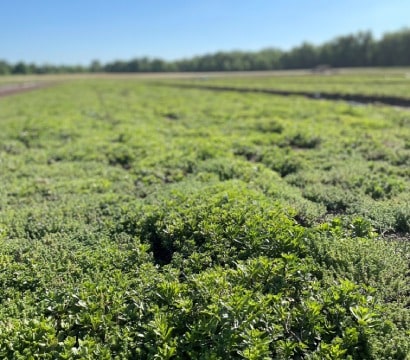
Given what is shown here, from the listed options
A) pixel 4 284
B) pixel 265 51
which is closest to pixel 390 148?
pixel 4 284

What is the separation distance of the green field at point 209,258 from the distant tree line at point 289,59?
293ft

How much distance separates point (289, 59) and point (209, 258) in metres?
106

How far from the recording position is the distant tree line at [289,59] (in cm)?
8669

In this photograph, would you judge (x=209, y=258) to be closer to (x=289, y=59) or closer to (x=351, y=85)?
(x=351, y=85)

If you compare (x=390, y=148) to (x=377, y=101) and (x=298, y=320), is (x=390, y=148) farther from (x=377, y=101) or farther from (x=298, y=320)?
(x=377, y=101)

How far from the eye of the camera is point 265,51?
119688 millimetres

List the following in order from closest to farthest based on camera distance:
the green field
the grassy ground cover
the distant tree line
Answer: the green field
the grassy ground cover
the distant tree line

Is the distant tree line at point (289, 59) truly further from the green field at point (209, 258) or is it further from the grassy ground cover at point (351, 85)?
the green field at point (209, 258)

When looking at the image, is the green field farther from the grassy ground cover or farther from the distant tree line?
the distant tree line

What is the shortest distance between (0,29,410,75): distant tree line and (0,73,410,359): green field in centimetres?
8920

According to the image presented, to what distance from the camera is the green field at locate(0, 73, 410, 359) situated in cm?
373

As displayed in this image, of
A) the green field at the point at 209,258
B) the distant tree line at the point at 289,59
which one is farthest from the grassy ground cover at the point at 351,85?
the distant tree line at the point at 289,59

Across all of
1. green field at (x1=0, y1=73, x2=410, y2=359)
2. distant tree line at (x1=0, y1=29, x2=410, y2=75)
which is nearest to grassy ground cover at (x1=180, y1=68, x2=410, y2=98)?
green field at (x1=0, y1=73, x2=410, y2=359)

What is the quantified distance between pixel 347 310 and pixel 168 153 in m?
7.04
